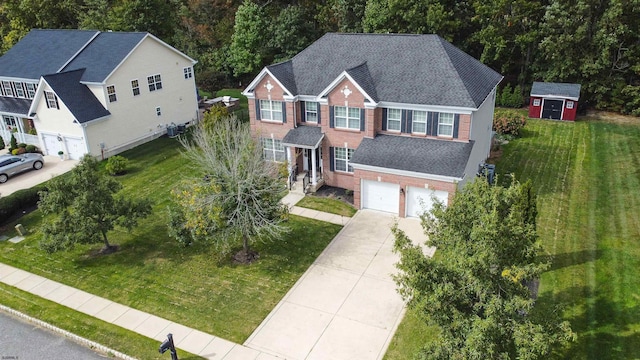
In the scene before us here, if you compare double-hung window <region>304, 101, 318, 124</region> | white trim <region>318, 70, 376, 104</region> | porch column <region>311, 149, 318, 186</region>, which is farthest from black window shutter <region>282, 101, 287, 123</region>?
white trim <region>318, 70, 376, 104</region>

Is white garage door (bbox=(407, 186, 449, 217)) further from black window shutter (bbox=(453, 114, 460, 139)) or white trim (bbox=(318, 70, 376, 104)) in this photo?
white trim (bbox=(318, 70, 376, 104))

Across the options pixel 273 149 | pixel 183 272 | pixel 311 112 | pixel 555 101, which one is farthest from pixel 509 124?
pixel 183 272

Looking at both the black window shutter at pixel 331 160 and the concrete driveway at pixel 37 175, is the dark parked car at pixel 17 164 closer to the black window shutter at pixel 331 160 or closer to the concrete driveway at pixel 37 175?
the concrete driveway at pixel 37 175

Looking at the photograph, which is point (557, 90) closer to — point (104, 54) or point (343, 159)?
point (343, 159)

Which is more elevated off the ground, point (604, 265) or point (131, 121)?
point (131, 121)

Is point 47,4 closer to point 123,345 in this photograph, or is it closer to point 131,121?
point 131,121

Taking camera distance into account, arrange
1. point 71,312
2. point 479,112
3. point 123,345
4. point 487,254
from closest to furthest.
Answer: point 487,254 → point 123,345 → point 71,312 → point 479,112

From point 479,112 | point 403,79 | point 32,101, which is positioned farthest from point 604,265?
point 32,101
